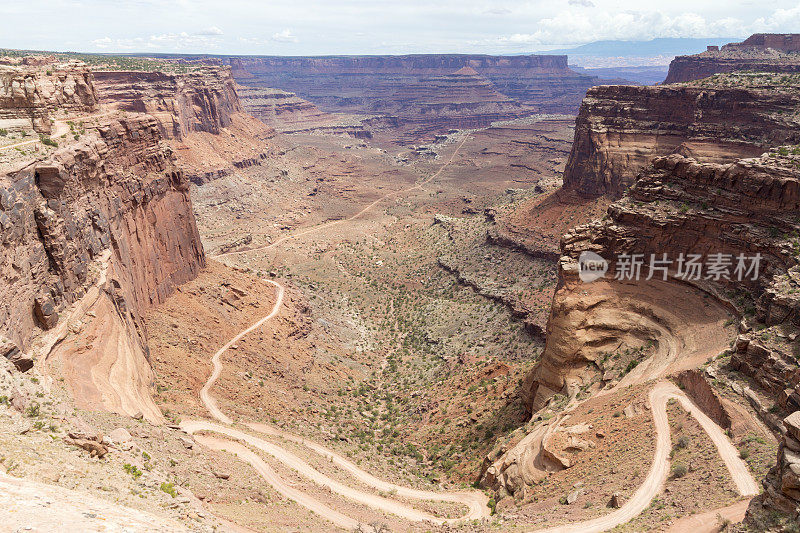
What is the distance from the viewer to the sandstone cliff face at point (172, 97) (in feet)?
329

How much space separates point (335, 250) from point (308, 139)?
344ft

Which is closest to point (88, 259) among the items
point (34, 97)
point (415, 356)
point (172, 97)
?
point (34, 97)

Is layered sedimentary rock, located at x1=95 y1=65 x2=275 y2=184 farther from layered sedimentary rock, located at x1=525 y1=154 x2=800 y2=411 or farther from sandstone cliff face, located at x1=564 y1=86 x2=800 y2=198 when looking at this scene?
layered sedimentary rock, located at x1=525 y1=154 x2=800 y2=411

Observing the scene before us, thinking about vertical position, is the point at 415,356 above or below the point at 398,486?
below

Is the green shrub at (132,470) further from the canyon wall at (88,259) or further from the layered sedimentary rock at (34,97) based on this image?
the layered sedimentary rock at (34,97)

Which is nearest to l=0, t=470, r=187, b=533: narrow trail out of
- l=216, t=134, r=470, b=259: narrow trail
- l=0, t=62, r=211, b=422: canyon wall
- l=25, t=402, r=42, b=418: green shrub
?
l=25, t=402, r=42, b=418: green shrub

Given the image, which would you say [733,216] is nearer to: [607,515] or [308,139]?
[607,515]

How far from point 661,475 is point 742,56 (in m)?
147

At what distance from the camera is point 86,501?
14.2 m

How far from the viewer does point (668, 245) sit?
3388 centimetres

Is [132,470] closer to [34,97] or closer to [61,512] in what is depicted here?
[61,512]

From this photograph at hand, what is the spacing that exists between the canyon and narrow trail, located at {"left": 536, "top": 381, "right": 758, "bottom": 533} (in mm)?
128

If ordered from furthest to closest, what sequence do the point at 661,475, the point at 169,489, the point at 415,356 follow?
the point at 415,356, the point at 661,475, the point at 169,489

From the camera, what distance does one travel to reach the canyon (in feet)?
66.6
